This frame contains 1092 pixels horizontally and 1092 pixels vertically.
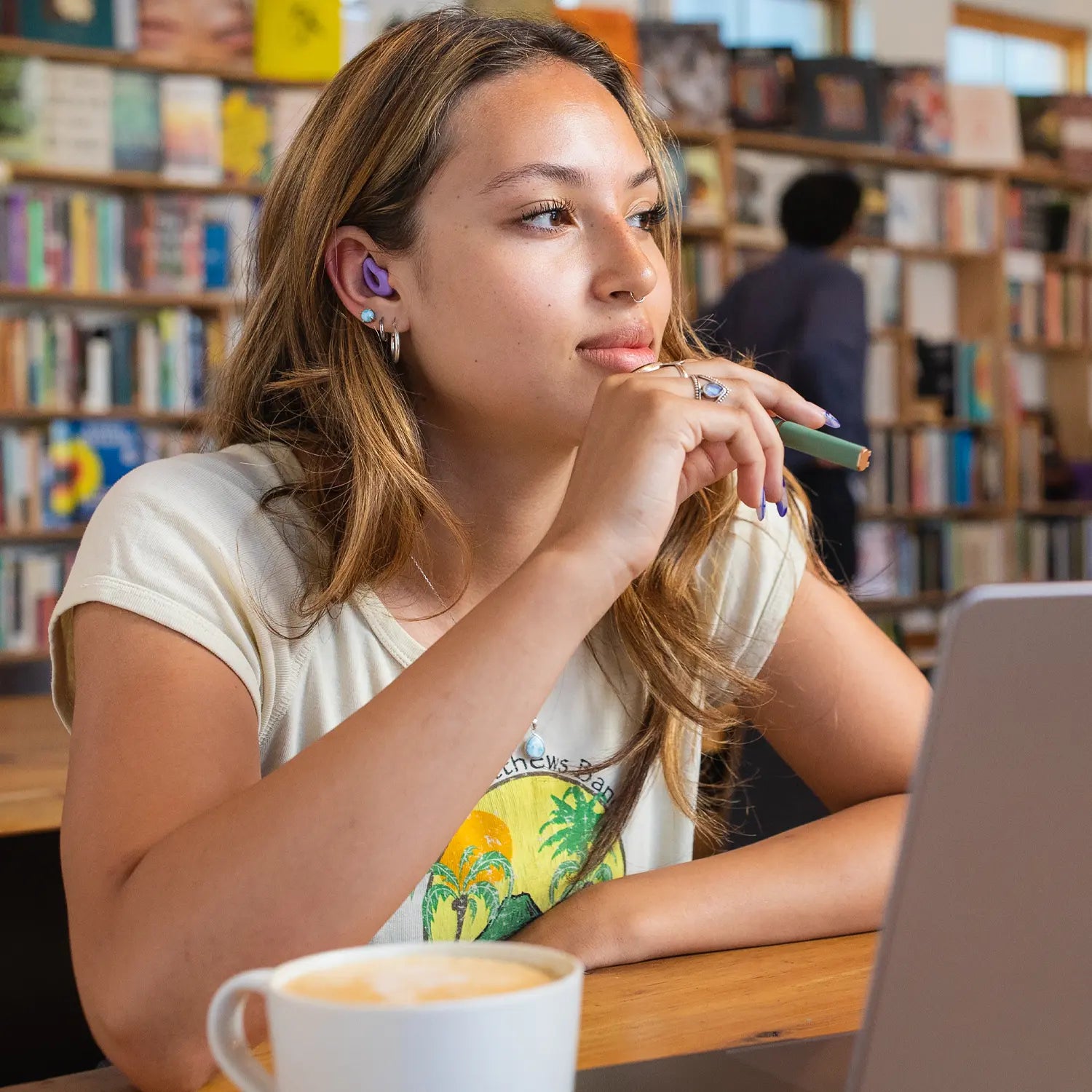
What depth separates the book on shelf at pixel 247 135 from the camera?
4.20 metres

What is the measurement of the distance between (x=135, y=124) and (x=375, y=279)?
10.8 feet

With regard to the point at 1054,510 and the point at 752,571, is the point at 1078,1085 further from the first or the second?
the point at 1054,510

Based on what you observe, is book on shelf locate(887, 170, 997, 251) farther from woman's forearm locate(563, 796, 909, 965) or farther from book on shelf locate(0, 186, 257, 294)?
woman's forearm locate(563, 796, 909, 965)

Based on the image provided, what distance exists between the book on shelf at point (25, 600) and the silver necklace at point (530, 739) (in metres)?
3.11

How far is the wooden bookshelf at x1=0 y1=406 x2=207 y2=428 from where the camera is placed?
3.98 m

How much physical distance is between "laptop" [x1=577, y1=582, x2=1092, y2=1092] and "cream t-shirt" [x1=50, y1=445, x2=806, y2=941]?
0.48m

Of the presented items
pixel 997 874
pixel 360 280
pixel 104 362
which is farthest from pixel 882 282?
pixel 997 874

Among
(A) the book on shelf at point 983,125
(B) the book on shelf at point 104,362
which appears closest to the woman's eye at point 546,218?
(B) the book on shelf at point 104,362

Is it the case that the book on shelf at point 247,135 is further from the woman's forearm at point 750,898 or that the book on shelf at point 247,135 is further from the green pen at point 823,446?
the woman's forearm at point 750,898

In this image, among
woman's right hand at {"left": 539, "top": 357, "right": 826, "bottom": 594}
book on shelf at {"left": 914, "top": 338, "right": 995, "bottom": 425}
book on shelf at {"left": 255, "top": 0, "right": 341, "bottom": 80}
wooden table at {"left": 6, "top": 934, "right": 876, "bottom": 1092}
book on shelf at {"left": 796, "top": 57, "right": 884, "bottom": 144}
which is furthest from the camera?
book on shelf at {"left": 914, "top": 338, "right": 995, "bottom": 425}

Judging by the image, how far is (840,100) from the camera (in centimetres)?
521

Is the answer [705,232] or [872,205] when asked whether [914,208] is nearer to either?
[872,205]

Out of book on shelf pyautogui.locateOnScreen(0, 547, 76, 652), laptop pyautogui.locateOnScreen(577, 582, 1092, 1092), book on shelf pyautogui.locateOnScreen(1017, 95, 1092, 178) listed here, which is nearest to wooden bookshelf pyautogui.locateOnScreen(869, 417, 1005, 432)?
book on shelf pyautogui.locateOnScreen(1017, 95, 1092, 178)

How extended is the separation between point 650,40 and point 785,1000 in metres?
4.55
